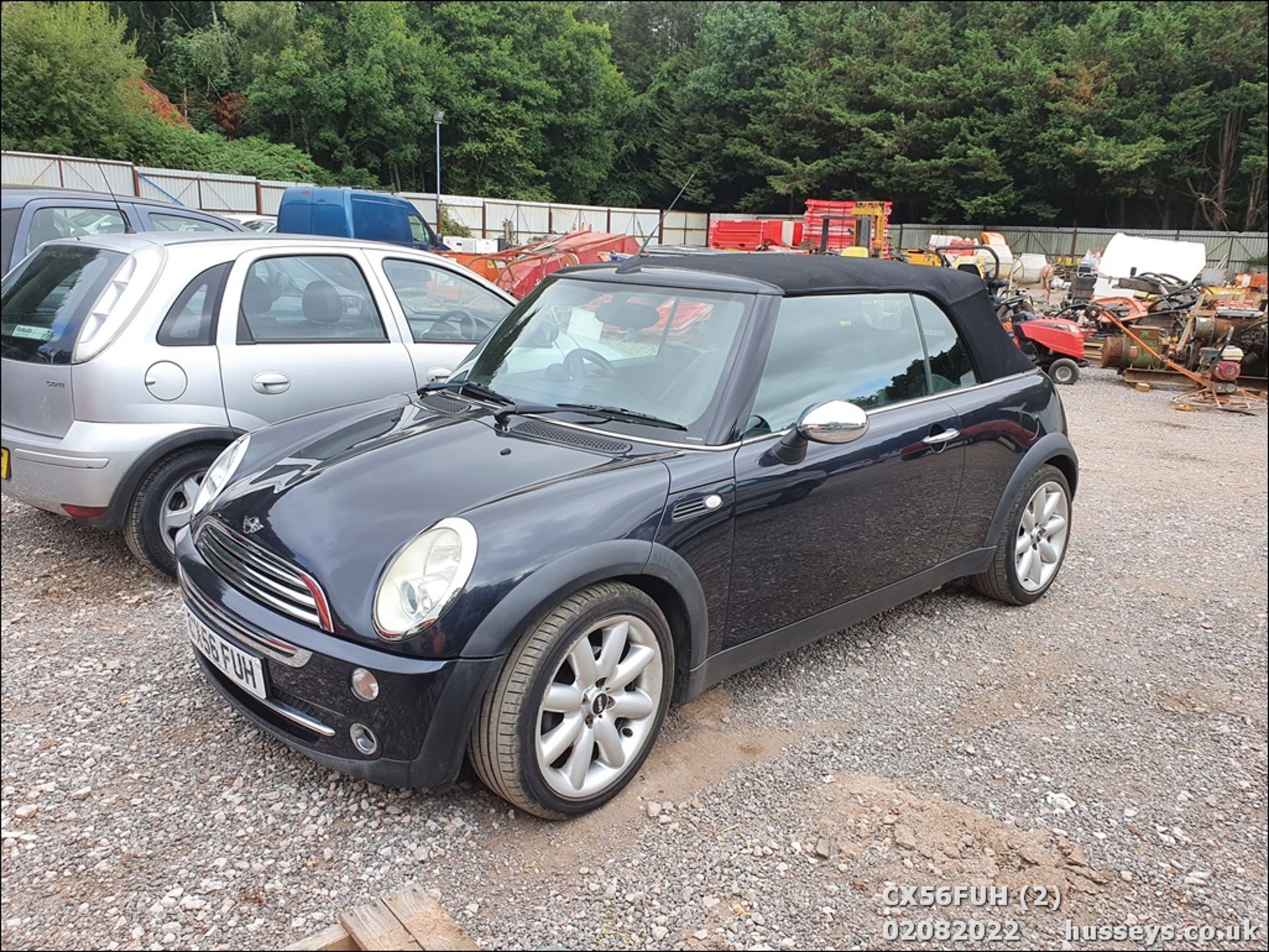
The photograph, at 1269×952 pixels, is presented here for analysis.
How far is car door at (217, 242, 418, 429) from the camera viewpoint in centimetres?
439

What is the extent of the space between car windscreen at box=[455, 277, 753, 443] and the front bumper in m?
1.14

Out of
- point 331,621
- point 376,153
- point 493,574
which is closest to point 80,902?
point 331,621

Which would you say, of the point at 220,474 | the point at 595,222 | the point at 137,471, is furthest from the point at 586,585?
the point at 595,222

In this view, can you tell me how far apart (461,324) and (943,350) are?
9.08 ft

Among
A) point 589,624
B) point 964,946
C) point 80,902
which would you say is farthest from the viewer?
point 589,624

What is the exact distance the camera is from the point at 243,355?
173 inches

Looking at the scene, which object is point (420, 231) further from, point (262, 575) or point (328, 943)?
point (328, 943)

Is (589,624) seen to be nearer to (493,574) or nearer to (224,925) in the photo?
(493,574)

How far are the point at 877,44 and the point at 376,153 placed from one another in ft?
85.7

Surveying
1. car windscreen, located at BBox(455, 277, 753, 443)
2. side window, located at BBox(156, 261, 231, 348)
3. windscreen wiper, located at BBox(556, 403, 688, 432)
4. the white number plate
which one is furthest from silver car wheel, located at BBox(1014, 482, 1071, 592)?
side window, located at BBox(156, 261, 231, 348)

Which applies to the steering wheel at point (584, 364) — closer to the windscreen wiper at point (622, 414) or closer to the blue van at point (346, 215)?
the windscreen wiper at point (622, 414)

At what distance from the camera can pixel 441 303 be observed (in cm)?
537

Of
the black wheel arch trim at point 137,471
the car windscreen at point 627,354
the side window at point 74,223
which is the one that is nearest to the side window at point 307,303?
the black wheel arch trim at point 137,471

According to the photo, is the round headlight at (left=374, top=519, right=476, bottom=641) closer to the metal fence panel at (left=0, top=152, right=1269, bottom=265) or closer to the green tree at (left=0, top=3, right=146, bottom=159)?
the green tree at (left=0, top=3, right=146, bottom=159)
